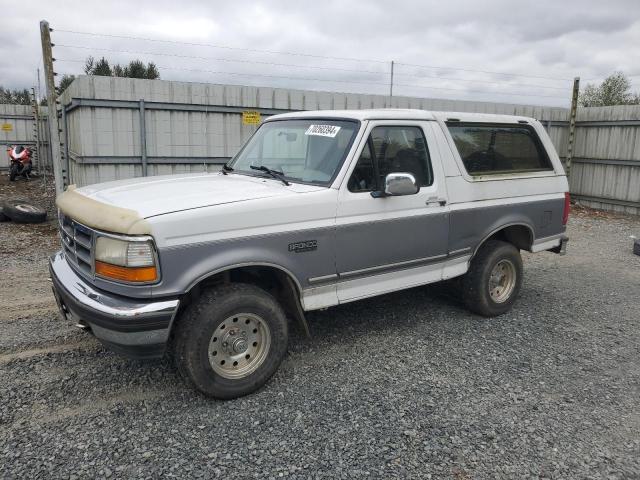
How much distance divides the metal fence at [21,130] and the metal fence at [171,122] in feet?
33.0

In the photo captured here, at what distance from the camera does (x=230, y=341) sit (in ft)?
12.2

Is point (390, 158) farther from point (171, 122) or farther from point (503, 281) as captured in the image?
point (171, 122)

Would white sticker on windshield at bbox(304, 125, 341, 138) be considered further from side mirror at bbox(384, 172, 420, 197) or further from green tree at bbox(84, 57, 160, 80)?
green tree at bbox(84, 57, 160, 80)

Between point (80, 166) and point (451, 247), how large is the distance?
753cm

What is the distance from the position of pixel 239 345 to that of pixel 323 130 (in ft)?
6.41

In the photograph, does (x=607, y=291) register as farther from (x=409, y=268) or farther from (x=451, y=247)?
(x=409, y=268)

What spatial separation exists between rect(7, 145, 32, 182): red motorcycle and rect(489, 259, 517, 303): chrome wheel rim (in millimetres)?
17145

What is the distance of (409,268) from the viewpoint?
4645 mm

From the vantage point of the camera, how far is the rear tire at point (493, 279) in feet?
17.6

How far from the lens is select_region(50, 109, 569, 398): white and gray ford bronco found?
333 centimetres

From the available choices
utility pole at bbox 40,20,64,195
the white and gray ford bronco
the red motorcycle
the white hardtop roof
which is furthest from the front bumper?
the red motorcycle

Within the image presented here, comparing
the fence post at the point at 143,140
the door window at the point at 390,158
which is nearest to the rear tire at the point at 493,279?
the door window at the point at 390,158

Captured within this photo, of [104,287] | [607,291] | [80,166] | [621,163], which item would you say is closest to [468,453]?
[104,287]

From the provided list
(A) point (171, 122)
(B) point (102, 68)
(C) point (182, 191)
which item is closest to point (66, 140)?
(A) point (171, 122)
